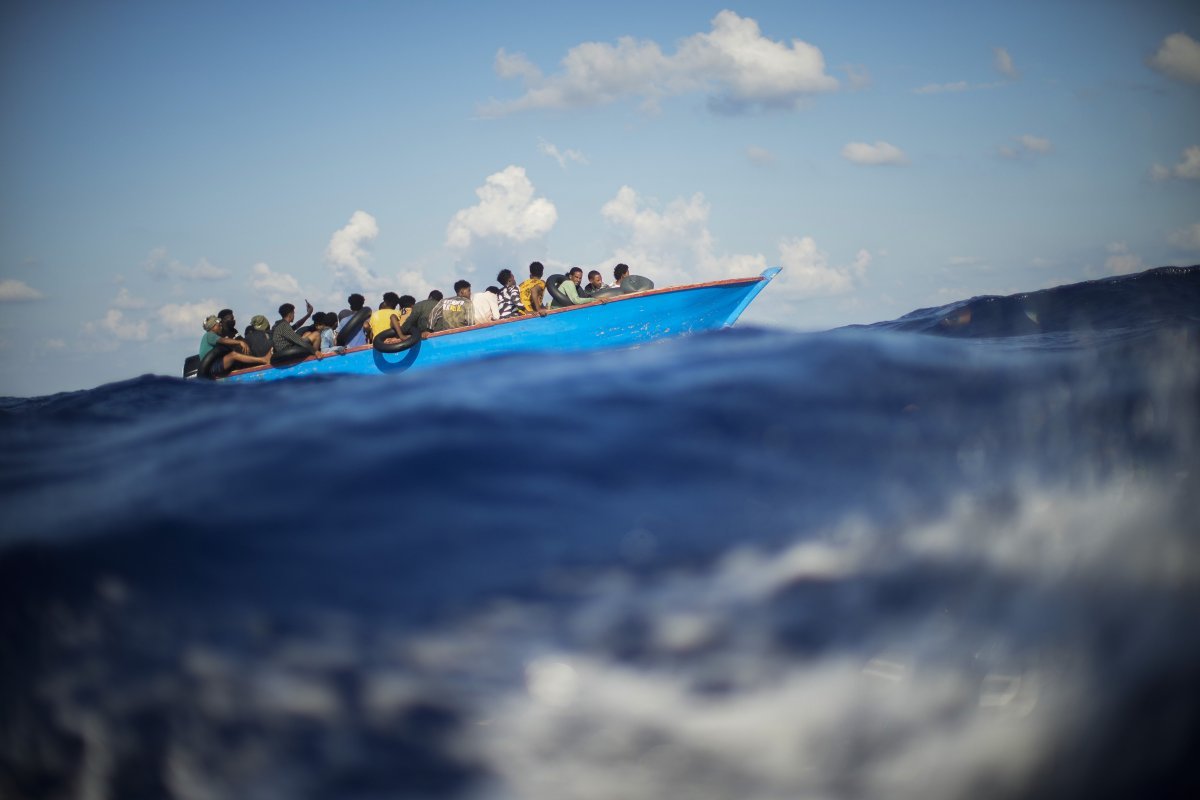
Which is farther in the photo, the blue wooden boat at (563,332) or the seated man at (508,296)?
the seated man at (508,296)

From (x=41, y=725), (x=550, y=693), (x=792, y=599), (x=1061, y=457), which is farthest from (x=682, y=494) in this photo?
(x=41, y=725)

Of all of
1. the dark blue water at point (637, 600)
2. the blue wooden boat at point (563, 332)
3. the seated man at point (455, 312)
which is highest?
the seated man at point (455, 312)

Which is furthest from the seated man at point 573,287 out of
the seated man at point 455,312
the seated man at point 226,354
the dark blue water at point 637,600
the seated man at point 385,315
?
the dark blue water at point 637,600

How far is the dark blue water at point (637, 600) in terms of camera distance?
7.39 ft

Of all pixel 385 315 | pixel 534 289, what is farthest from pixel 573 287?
pixel 385 315

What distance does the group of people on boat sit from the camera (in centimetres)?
1096

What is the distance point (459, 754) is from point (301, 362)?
968 cm

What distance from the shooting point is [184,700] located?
8.16 feet

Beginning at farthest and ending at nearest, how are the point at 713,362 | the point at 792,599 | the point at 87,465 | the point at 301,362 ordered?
the point at 301,362
the point at 87,465
the point at 713,362
the point at 792,599

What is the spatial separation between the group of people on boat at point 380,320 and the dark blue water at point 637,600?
7.99m

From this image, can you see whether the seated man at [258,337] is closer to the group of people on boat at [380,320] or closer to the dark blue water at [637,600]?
the group of people on boat at [380,320]

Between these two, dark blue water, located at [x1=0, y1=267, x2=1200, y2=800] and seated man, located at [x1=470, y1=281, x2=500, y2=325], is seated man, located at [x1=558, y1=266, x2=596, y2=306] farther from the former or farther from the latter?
dark blue water, located at [x1=0, y1=267, x2=1200, y2=800]

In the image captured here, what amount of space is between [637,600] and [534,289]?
985cm

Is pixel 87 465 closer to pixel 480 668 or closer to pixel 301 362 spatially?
pixel 480 668
